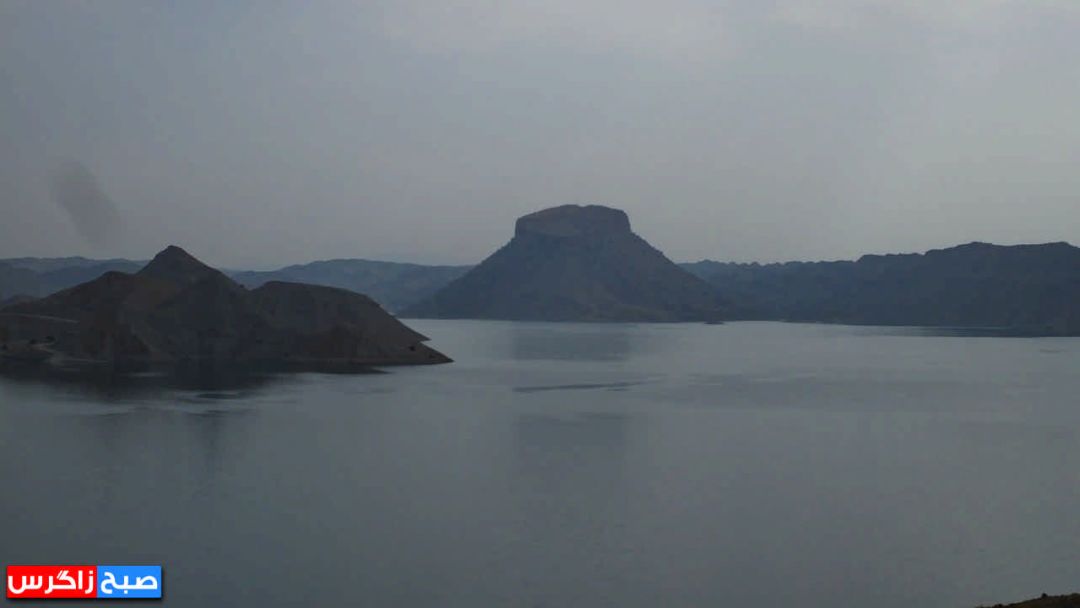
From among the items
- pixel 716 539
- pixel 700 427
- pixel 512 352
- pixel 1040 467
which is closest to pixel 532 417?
pixel 700 427

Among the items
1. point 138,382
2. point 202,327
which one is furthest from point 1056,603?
point 202,327

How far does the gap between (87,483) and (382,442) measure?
14.4 m

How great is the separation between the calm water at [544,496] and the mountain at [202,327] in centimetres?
2520

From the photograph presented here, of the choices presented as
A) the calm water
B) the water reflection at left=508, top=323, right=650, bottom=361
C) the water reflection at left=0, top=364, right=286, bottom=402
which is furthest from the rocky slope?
the water reflection at left=508, top=323, right=650, bottom=361

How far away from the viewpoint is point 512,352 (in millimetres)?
126688

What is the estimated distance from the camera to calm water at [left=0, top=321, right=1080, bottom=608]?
75.9 feet

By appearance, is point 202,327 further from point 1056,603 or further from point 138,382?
point 1056,603

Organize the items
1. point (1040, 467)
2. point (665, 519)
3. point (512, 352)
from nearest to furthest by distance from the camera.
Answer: point (665, 519) < point (1040, 467) < point (512, 352)

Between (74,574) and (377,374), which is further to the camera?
(377,374)

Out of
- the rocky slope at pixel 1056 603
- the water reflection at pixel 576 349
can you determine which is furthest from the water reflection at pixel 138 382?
the rocky slope at pixel 1056 603

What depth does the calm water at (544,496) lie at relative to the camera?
2312 cm

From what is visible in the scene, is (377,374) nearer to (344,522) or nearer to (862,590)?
(344,522)

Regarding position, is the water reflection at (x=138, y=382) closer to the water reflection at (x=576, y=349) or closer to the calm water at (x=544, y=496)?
the calm water at (x=544, y=496)

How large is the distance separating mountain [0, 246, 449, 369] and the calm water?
25202mm
